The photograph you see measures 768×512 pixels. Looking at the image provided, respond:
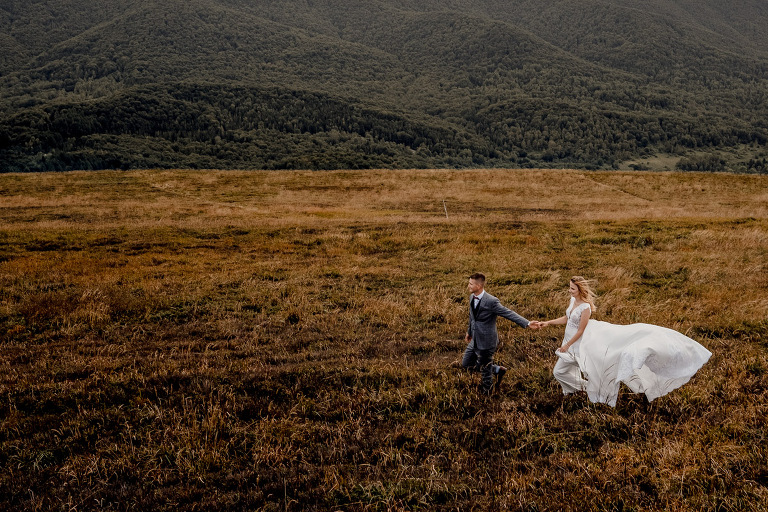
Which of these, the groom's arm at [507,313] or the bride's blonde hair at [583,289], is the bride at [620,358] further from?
the groom's arm at [507,313]

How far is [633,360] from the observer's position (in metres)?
6.79

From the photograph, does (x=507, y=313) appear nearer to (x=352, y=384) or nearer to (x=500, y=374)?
(x=500, y=374)

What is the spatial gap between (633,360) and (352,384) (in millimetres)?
4598

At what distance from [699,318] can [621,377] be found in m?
6.87

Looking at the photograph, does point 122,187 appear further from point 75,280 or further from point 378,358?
point 378,358

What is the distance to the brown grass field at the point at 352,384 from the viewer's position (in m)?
5.44

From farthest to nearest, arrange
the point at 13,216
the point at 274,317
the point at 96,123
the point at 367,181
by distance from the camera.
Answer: the point at 96,123, the point at 367,181, the point at 13,216, the point at 274,317

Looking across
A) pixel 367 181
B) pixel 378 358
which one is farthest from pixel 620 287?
pixel 367 181

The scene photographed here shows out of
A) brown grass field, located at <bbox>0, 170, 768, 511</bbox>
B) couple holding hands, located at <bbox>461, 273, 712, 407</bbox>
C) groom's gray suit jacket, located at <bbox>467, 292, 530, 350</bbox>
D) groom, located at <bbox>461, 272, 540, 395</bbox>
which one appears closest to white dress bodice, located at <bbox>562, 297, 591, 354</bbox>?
couple holding hands, located at <bbox>461, 273, 712, 407</bbox>

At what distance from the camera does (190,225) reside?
31.3 metres

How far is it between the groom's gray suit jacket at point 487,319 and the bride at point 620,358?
3.16 ft

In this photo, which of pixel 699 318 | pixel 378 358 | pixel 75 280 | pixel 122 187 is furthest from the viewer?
pixel 122 187

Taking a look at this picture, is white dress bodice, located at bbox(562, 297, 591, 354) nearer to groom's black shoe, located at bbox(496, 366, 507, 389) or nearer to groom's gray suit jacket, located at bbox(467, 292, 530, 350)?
groom's gray suit jacket, located at bbox(467, 292, 530, 350)

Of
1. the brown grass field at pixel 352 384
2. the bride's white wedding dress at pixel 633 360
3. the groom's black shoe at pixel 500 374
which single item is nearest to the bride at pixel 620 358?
the bride's white wedding dress at pixel 633 360
